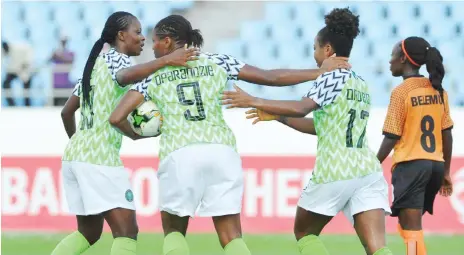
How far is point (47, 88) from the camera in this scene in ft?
50.3

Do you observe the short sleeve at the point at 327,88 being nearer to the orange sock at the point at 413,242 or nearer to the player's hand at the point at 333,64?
the player's hand at the point at 333,64

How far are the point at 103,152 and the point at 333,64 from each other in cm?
164

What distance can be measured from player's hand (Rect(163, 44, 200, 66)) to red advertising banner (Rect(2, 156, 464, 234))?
6.56 m

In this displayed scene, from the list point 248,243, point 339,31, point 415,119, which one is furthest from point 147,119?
point 248,243

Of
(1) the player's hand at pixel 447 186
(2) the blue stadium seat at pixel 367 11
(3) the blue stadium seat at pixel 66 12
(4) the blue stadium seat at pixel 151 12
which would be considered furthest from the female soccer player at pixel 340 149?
(3) the blue stadium seat at pixel 66 12

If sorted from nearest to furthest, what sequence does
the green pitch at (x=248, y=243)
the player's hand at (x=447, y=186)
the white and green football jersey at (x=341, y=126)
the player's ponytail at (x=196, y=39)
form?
the white and green football jersey at (x=341, y=126)
the player's ponytail at (x=196, y=39)
the player's hand at (x=447, y=186)
the green pitch at (x=248, y=243)

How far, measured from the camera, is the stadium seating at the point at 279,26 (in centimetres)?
1647

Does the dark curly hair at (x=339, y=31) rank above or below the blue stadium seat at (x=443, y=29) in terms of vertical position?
below

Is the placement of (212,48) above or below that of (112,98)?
above

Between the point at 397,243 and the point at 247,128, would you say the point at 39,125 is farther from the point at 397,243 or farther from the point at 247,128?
the point at 397,243

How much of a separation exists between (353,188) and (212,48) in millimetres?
10290

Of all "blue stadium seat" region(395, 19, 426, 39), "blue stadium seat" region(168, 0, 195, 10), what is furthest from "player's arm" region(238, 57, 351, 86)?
"blue stadium seat" region(168, 0, 195, 10)

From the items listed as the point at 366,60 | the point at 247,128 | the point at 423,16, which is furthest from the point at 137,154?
the point at 423,16

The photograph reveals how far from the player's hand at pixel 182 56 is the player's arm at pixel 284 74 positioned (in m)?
0.34
